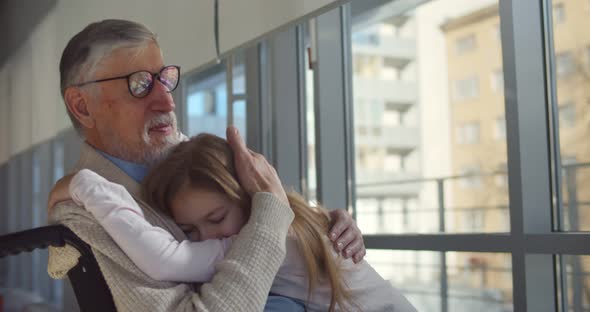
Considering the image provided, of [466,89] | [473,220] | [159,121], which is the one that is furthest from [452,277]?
[159,121]

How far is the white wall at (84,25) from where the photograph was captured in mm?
3230

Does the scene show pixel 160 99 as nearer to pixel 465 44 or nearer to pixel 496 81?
pixel 496 81

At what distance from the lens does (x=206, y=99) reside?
210 inches

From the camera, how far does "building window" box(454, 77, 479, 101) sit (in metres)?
27.8

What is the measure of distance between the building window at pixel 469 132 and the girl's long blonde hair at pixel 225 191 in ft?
86.2

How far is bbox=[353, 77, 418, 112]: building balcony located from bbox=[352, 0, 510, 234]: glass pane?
0.04 metres

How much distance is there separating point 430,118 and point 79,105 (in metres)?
29.1

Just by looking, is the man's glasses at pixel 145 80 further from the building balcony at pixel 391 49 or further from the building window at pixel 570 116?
the building balcony at pixel 391 49

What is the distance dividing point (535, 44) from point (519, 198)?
55 centimetres

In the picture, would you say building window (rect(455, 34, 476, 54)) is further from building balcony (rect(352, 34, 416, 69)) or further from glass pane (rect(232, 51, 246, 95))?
glass pane (rect(232, 51, 246, 95))

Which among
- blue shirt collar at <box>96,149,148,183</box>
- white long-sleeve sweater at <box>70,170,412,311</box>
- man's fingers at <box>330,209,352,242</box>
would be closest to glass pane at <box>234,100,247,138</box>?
blue shirt collar at <box>96,149,148,183</box>

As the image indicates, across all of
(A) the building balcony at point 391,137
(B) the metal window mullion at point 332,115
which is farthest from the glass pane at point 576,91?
(B) the metal window mullion at point 332,115

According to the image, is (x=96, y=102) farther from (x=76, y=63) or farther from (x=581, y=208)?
(x=581, y=208)

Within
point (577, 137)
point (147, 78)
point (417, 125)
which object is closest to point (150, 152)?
point (147, 78)
